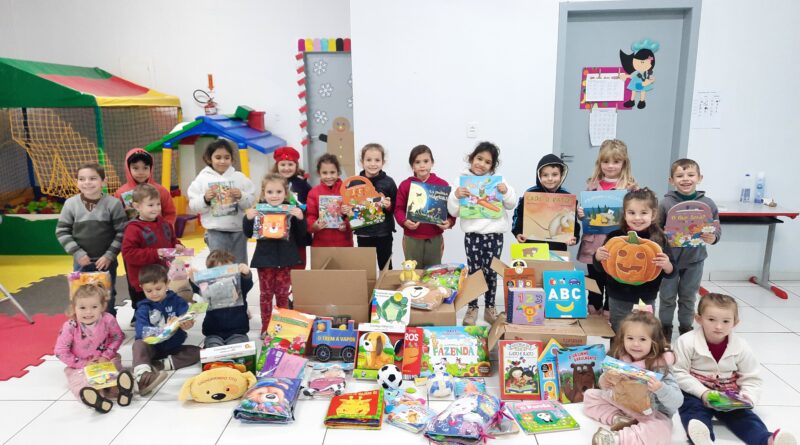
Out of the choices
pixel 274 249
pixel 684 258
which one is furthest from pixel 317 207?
pixel 684 258

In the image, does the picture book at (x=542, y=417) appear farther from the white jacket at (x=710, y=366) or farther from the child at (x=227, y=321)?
the child at (x=227, y=321)

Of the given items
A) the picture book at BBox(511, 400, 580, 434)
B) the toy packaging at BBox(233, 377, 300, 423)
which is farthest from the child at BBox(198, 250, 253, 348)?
the picture book at BBox(511, 400, 580, 434)

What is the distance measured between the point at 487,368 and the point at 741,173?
10.2 feet

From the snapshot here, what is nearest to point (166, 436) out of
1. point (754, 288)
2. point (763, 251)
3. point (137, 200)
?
point (137, 200)

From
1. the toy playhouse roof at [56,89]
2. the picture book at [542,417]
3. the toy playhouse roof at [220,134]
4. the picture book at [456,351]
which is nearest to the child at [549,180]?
the picture book at [456,351]

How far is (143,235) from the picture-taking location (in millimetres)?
3307

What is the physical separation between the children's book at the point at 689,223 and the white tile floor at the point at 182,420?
0.83m

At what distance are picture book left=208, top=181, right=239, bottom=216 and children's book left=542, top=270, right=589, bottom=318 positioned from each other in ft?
6.82

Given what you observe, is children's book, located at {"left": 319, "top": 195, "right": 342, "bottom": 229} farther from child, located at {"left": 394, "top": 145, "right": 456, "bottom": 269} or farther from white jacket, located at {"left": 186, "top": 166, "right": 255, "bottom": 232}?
white jacket, located at {"left": 186, "top": 166, "right": 255, "bottom": 232}

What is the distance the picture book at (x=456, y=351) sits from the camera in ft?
9.55

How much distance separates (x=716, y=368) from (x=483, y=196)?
1.59m

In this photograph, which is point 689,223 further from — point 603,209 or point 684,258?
point 603,209

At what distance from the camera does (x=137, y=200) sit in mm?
3303

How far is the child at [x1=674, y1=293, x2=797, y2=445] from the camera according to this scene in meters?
2.38
